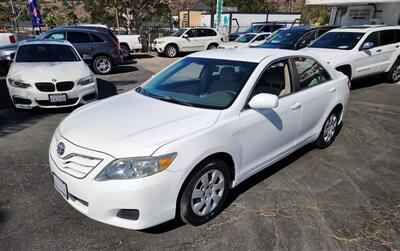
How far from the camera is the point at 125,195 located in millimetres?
2447

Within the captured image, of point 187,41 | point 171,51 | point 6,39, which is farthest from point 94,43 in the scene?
point 187,41

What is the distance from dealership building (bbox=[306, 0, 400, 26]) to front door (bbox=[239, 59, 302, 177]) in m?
13.4

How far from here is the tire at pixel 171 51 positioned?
1730 centimetres

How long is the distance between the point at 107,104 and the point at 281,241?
230cm

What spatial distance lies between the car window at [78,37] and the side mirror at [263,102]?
10.2 m

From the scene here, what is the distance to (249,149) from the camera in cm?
321

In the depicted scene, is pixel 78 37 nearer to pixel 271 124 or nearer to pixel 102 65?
pixel 102 65

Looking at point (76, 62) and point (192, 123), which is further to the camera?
point (76, 62)

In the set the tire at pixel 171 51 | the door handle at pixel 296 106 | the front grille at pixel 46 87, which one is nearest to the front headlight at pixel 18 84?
the front grille at pixel 46 87

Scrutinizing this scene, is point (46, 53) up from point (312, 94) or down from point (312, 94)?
up

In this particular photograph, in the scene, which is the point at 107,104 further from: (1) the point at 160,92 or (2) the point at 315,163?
(2) the point at 315,163

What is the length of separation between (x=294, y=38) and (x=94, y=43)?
738 cm

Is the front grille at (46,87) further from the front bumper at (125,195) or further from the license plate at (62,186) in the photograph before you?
the front bumper at (125,195)

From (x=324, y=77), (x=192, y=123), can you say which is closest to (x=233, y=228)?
(x=192, y=123)
